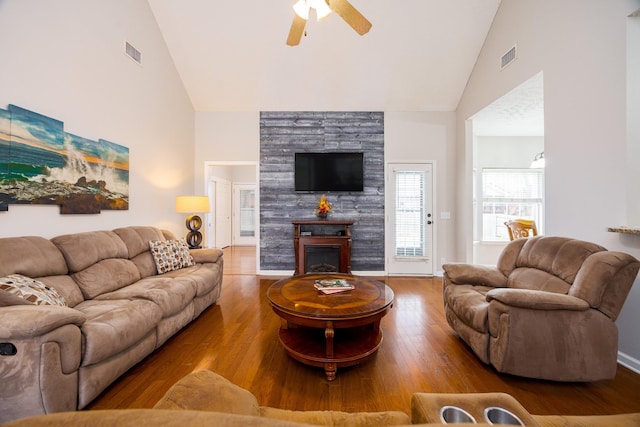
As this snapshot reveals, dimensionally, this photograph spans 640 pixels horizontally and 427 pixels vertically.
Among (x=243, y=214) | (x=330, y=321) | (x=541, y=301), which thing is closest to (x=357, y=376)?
(x=330, y=321)

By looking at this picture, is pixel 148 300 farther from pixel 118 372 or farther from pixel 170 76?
pixel 170 76

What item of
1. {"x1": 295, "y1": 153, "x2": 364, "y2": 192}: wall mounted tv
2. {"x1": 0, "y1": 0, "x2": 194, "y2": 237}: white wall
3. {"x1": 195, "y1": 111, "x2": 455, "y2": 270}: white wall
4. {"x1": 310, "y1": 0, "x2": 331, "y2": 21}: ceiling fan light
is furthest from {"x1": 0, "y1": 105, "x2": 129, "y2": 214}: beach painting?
{"x1": 295, "y1": 153, "x2": 364, "y2": 192}: wall mounted tv

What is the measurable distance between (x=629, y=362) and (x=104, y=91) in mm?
5656

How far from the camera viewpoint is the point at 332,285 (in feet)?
8.75

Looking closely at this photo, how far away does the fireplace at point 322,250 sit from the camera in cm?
479

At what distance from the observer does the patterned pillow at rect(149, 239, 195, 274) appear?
3.31m

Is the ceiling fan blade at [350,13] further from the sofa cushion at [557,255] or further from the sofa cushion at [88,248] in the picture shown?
the sofa cushion at [88,248]

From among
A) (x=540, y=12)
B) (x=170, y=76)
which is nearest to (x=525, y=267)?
(x=540, y=12)

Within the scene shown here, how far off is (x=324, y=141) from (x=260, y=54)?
5.75ft

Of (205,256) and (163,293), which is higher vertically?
(205,256)

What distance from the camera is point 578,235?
8.67ft

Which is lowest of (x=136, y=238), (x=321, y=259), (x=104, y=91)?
(x=321, y=259)

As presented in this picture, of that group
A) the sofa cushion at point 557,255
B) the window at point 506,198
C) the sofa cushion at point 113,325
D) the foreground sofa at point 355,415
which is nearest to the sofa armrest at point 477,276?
the sofa cushion at point 557,255

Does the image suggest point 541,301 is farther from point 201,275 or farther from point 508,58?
point 508,58
